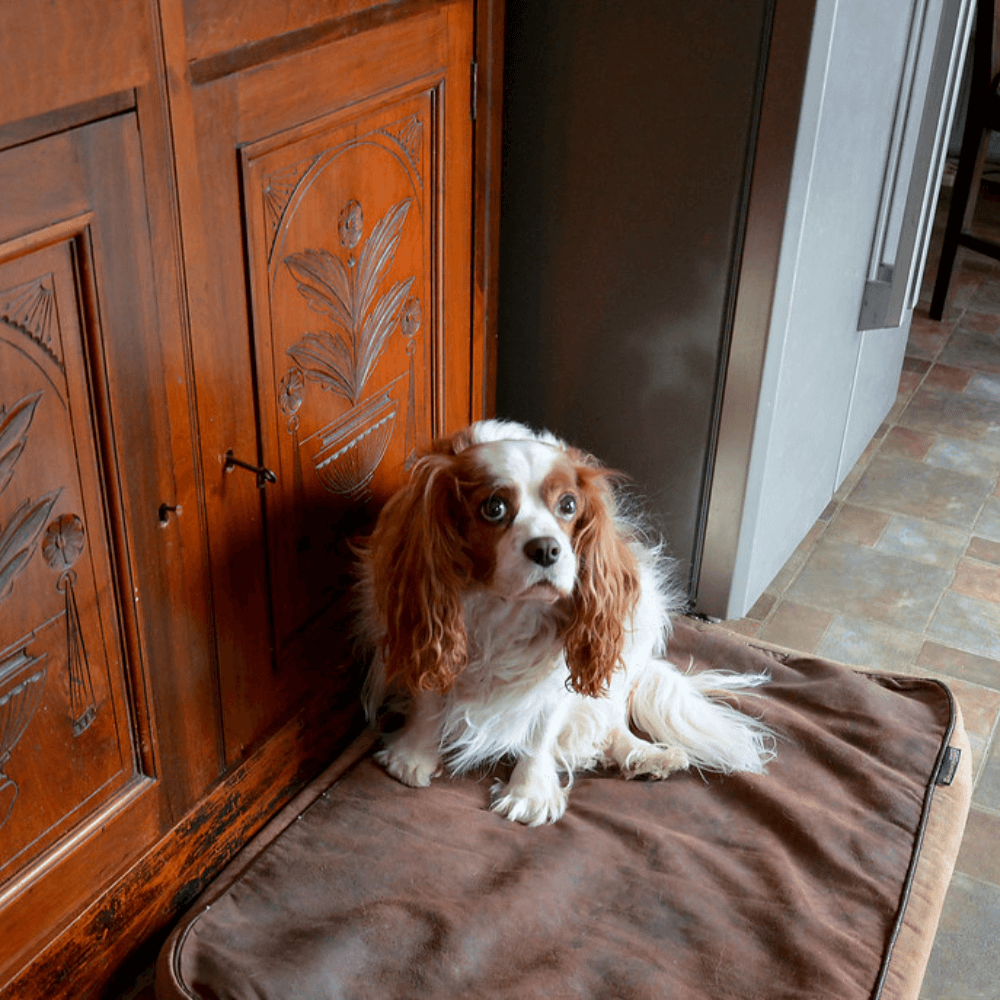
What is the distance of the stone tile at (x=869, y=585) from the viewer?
8.82 ft

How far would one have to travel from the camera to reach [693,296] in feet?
7.55

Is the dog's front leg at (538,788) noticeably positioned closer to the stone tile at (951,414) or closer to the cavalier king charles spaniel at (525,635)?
the cavalier king charles spaniel at (525,635)

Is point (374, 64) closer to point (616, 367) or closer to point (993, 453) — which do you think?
point (616, 367)

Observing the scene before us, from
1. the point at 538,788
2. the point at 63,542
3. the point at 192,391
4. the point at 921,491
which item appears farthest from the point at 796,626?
the point at 63,542

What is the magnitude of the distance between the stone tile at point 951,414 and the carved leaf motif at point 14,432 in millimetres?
2635

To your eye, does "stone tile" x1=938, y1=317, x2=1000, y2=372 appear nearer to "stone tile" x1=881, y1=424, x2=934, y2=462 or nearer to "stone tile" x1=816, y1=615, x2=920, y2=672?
"stone tile" x1=881, y1=424, x2=934, y2=462

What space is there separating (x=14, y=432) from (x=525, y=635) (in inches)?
34.0

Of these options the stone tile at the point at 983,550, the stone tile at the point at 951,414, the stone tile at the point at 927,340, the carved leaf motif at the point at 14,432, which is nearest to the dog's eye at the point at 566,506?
the carved leaf motif at the point at 14,432

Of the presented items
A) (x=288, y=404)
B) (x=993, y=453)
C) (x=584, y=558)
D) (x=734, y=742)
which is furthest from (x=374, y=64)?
(x=993, y=453)

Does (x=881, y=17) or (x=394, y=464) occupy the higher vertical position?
(x=881, y=17)

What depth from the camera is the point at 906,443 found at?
3.33 metres

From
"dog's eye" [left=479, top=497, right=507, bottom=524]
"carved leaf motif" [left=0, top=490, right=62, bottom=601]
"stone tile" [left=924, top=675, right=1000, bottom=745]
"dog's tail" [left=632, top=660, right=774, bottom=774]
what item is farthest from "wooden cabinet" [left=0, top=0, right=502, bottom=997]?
"stone tile" [left=924, top=675, right=1000, bottom=745]

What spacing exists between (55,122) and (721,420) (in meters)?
1.45

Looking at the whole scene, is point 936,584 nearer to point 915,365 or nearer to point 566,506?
point 915,365
